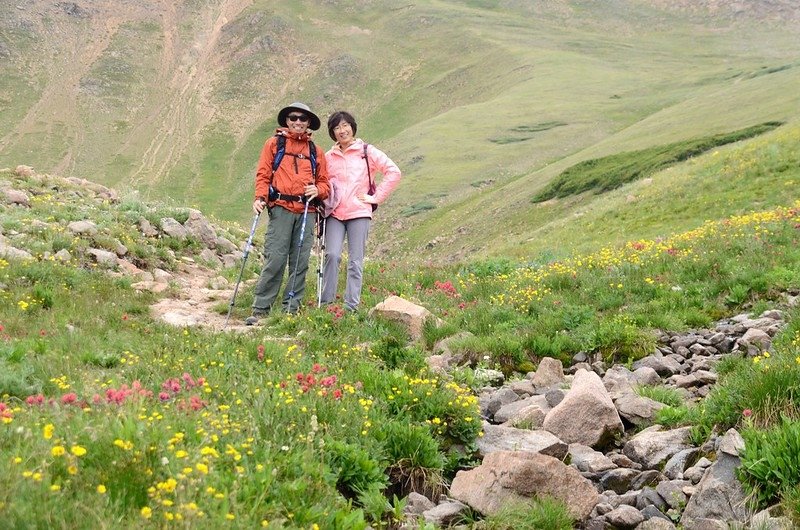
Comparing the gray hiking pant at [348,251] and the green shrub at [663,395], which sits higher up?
the gray hiking pant at [348,251]

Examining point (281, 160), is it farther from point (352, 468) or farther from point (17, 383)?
point (352, 468)

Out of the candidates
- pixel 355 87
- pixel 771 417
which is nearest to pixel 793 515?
pixel 771 417

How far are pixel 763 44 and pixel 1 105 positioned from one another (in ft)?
461

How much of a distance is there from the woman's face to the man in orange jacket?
0.33 m

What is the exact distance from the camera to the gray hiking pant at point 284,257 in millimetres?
9891

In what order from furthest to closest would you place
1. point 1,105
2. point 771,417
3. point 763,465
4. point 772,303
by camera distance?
point 1,105 → point 772,303 → point 771,417 → point 763,465

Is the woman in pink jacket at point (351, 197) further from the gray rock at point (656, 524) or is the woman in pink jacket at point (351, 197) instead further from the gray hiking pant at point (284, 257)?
the gray rock at point (656, 524)

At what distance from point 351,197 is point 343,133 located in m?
0.95

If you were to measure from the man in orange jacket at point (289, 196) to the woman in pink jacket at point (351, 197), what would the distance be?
0.90 ft

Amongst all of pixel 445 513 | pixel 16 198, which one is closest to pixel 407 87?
pixel 16 198

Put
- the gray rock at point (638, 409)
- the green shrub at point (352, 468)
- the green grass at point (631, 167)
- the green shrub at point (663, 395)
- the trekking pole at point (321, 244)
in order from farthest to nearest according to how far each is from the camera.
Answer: the green grass at point (631, 167)
the trekking pole at point (321, 244)
the green shrub at point (663, 395)
the gray rock at point (638, 409)
the green shrub at point (352, 468)

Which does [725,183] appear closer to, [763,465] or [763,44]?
[763,465]

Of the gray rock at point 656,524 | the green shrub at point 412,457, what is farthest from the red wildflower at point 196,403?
the gray rock at point 656,524

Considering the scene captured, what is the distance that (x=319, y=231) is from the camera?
33.8 ft
